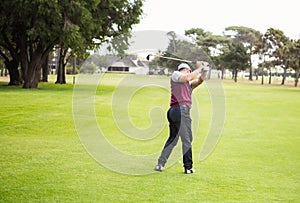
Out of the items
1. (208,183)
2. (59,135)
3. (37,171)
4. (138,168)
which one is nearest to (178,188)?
(208,183)

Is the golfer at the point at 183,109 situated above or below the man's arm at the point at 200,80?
below

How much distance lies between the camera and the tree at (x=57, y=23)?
3362 centimetres

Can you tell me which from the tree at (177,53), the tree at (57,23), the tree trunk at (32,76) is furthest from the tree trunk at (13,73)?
the tree at (177,53)

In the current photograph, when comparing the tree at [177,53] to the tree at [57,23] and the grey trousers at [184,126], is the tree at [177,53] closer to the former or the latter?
the grey trousers at [184,126]

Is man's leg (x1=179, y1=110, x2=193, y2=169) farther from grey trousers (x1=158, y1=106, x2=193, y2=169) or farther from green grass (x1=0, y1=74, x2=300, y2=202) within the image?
green grass (x1=0, y1=74, x2=300, y2=202)

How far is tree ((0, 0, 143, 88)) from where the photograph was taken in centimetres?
3362

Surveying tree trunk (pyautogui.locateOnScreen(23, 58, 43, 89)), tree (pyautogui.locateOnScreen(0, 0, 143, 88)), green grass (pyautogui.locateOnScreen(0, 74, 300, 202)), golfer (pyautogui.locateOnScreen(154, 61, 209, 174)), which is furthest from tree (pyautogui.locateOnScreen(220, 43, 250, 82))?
golfer (pyautogui.locateOnScreen(154, 61, 209, 174))

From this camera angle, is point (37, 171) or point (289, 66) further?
point (289, 66)

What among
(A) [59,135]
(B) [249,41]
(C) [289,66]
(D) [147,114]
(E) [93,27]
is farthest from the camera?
(B) [249,41]

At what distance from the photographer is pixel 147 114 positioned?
20.4m

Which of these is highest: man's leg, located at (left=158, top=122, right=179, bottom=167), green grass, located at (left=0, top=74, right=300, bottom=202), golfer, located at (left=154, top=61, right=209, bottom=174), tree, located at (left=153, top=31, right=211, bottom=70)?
tree, located at (left=153, top=31, right=211, bottom=70)

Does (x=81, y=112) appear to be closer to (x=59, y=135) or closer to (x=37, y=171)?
(x=59, y=135)

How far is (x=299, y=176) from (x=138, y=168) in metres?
3.17

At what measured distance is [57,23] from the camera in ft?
111
